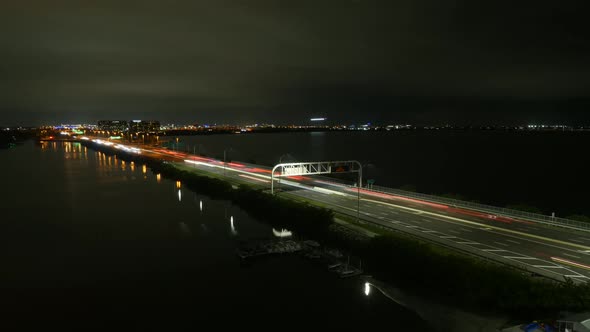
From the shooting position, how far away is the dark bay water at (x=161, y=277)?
24.9 meters

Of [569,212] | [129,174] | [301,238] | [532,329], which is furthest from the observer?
[129,174]

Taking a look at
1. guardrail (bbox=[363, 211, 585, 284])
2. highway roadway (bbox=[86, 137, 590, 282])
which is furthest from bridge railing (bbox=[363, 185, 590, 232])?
guardrail (bbox=[363, 211, 585, 284])

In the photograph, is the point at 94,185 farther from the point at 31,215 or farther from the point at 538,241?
the point at 538,241

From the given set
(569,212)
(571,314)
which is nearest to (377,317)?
(571,314)

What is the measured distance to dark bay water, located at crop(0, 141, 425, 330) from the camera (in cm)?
2488

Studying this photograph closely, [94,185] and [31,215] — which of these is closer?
[31,215]

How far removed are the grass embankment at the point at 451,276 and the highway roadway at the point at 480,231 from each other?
2.05m

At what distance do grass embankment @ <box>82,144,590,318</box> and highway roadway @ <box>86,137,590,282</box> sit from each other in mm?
2053

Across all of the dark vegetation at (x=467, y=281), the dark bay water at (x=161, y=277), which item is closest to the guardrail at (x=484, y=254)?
the dark vegetation at (x=467, y=281)

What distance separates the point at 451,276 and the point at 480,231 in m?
10.5

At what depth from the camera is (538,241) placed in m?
30.6

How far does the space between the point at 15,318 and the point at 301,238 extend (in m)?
23.4

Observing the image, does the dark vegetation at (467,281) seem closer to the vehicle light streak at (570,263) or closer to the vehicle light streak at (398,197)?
the vehicle light streak at (570,263)

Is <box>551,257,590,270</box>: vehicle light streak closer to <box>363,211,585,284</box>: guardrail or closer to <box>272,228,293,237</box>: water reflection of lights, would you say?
<box>363,211,585,284</box>: guardrail
